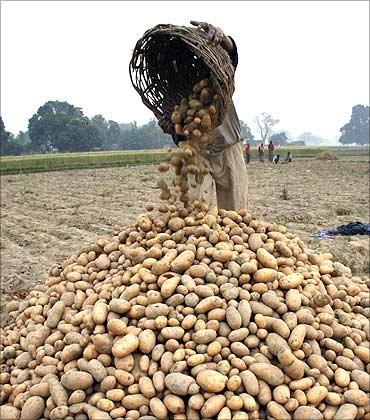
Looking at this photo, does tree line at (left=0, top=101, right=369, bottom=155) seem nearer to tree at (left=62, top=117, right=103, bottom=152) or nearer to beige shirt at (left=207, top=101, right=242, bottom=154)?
tree at (left=62, top=117, right=103, bottom=152)

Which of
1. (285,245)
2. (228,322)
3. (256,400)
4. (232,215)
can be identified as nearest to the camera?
(256,400)

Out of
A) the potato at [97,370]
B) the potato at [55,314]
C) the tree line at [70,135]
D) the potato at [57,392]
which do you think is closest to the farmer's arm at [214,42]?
the potato at [55,314]

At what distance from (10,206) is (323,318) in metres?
11.6

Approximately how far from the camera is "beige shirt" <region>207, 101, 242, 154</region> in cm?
418

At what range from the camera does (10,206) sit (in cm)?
1284

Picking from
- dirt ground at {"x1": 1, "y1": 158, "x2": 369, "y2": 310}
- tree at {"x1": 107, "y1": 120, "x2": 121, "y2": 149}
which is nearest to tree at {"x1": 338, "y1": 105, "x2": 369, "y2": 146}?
tree at {"x1": 107, "y1": 120, "x2": 121, "y2": 149}

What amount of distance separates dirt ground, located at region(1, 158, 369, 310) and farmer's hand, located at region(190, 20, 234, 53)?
3545mm

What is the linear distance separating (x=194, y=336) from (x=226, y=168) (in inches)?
81.7

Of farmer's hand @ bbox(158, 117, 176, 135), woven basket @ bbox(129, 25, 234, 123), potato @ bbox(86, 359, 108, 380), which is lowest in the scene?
potato @ bbox(86, 359, 108, 380)

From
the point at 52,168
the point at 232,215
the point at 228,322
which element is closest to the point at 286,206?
the point at 232,215

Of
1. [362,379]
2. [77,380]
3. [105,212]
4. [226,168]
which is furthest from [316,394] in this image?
[105,212]

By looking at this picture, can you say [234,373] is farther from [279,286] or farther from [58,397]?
[58,397]

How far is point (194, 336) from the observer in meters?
2.61

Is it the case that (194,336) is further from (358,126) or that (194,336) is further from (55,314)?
(358,126)
